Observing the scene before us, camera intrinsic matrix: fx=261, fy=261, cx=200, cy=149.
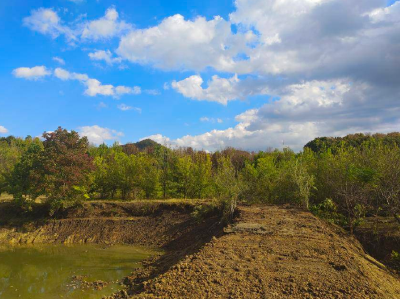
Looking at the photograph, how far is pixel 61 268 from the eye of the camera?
14.0 m

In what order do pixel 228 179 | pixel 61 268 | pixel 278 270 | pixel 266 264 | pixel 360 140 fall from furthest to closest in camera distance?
pixel 360 140, pixel 228 179, pixel 61 268, pixel 266 264, pixel 278 270

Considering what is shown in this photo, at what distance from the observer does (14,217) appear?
22.4m

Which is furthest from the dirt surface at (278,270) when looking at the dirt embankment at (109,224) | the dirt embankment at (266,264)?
the dirt embankment at (109,224)

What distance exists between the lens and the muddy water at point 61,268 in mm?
10562

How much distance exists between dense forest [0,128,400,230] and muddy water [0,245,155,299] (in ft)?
14.9

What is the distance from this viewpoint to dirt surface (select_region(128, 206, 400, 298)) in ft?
22.1

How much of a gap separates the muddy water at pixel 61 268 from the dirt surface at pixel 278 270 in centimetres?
203

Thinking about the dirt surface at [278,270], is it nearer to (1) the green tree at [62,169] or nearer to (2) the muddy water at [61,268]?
(2) the muddy water at [61,268]

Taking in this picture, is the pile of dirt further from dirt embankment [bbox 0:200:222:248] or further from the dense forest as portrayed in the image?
dirt embankment [bbox 0:200:222:248]

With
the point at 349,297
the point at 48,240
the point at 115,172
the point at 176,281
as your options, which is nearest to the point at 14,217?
the point at 48,240

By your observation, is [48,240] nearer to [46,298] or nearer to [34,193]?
[34,193]

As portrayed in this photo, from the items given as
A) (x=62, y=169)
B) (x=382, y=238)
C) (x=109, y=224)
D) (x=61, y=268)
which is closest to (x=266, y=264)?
(x=382, y=238)

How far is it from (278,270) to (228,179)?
8581 millimetres

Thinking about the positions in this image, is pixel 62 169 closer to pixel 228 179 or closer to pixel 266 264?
pixel 228 179
